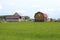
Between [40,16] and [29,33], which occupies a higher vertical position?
[29,33]

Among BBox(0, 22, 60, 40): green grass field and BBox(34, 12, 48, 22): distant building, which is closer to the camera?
BBox(0, 22, 60, 40): green grass field

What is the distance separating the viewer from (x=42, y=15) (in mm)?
84000

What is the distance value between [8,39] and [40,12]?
71379 mm

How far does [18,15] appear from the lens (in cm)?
9225

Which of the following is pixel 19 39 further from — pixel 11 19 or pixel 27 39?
pixel 11 19

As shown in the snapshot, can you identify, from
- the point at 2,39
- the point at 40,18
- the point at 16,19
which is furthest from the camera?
the point at 16,19

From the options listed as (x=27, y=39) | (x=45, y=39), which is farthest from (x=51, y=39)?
(x=27, y=39)

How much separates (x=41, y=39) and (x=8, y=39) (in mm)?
2447

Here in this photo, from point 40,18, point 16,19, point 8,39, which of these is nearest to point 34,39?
Answer: point 8,39

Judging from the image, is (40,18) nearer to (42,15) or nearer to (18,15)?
(42,15)

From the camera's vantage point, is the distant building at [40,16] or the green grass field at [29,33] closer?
the green grass field at [29,33]

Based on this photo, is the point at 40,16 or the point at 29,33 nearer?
the point at 29,33

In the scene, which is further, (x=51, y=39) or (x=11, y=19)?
(x=11, y=19)

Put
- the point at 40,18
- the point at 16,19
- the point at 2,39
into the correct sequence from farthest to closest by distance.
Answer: the point at 16,19 → the point at 40,18 → the point at 2,39
